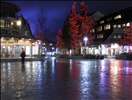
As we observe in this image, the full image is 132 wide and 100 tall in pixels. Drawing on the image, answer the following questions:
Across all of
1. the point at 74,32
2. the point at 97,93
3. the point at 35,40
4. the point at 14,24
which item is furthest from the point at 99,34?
the point at 97,93

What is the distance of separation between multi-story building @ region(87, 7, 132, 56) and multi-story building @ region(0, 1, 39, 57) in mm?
22451

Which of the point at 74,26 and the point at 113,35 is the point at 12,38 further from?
the point at 113,35

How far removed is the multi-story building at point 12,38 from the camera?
5027cm

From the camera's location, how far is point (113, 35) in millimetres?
76375

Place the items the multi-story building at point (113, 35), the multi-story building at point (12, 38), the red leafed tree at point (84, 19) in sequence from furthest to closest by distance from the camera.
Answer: the multi-story building at point (113, 35) < the red leafed tree at point (84, 19) < the multi-story building at point (12, 38)

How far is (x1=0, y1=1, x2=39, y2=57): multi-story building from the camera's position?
5027cm

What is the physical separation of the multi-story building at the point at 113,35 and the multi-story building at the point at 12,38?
73.7 ft

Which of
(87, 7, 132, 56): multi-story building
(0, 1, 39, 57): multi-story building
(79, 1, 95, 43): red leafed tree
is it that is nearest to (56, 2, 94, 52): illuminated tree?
(79, 1, 95, 43): red leafed tree

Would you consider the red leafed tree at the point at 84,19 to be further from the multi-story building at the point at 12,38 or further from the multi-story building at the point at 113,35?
the multi-story building at the point at 113,35

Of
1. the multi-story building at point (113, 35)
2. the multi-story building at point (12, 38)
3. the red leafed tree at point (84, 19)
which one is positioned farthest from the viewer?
the multi-story building at point (113, 35)

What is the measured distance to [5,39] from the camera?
5059 centimetres

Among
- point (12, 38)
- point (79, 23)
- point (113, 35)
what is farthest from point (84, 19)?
point (12, 38)

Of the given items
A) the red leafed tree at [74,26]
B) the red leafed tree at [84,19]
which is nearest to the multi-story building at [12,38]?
the red leafed tree at [74,26]

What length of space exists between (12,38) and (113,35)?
35969 millimetres
